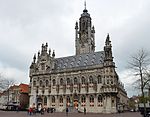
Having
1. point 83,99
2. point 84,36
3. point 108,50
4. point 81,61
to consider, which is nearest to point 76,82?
point 83,99

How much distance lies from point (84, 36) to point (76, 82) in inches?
1286

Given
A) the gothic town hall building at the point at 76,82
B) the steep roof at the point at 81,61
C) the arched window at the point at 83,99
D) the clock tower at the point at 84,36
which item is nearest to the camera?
the gothic town hall building at the point at 76,82

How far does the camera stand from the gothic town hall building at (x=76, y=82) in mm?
68438

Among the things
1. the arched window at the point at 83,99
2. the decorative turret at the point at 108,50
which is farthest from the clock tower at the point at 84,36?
the arched window at the point at 83,99

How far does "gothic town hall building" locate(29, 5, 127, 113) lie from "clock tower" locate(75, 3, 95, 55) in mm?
17189

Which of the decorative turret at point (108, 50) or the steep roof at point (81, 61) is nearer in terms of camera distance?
the decorative turret at point (108, 50)

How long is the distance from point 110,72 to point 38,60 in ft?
98.0

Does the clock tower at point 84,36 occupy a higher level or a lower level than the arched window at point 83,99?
higher

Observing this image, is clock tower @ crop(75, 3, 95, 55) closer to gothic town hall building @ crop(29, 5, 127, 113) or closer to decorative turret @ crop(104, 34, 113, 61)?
gothic town hall building @ crop(29, 5, 127, 113)

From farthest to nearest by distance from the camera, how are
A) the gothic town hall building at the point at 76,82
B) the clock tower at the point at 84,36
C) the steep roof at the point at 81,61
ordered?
1. the clock tower at the point at 84,36
2. the steep roof at the point at 81,61
3. the gothic town hall building at the point at 76,82

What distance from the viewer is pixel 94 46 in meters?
105

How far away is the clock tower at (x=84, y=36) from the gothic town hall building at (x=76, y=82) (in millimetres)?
17189

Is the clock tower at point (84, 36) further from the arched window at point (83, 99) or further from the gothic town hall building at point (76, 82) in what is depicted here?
the arched window at point (83, 99)

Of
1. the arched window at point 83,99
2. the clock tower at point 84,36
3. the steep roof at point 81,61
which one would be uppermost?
the clock tower at point 84,36
